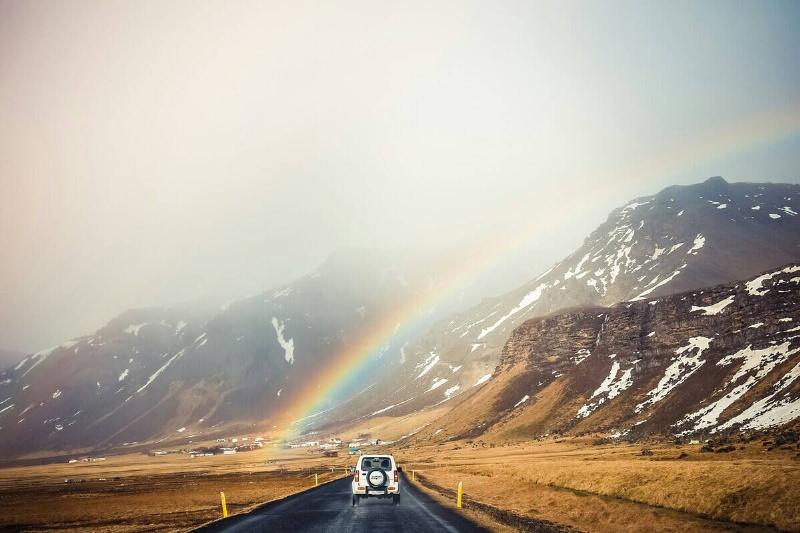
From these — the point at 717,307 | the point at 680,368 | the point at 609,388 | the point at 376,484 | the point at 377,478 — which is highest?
the point at 717,307

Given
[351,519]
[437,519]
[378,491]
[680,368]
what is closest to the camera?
[437,519]

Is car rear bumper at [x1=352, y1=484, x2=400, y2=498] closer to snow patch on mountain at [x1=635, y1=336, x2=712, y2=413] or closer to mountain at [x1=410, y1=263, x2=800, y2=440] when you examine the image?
mountain at [x1=410, y1=263, x2=800, y2=440]

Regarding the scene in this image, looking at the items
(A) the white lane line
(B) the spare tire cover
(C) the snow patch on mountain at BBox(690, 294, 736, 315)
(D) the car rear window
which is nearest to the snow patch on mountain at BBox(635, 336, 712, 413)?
(C) the snow patch on mountain at BBox(690, 294, 736, 315)

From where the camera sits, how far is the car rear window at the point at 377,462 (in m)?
30.8

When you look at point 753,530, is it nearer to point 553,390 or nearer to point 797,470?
point 797,470

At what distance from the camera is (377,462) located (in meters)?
31.3

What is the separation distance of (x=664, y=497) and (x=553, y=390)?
5026 inches

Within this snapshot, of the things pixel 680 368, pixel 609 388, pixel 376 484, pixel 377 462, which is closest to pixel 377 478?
pixel 376 484

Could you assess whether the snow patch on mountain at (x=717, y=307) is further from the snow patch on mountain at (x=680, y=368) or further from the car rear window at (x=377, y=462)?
the car rear window at (x=377, y=462)

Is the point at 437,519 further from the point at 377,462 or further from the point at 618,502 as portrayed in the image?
the point at 618,502

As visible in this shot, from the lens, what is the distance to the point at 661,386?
11500 cm

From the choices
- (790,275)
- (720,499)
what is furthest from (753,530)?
(790,275)

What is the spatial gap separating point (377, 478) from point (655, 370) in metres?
116

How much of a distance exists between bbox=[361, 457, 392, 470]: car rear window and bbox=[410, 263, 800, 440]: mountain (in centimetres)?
5835
